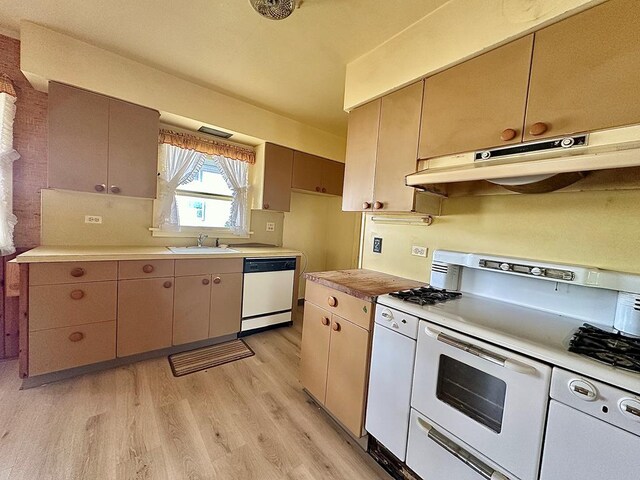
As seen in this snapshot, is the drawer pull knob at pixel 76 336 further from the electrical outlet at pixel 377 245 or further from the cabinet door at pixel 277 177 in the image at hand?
the electrical outlet at pixel 377 245

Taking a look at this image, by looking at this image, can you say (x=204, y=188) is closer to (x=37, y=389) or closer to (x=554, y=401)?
(x=37, y=389)

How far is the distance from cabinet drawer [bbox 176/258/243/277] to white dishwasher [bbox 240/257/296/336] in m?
0.12

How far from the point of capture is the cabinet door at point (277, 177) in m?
3.05

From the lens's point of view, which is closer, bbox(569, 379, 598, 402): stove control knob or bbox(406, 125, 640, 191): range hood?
bbox(569, 379, 598, 402): stove control knob

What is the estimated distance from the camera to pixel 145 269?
7.09 ft

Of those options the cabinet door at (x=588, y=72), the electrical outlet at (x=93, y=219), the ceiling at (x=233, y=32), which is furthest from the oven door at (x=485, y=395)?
the electrical outlet at (x=93, y=219)

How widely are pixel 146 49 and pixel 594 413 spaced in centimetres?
317

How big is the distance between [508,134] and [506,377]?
103 cm

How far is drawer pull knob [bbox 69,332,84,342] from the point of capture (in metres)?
1.90

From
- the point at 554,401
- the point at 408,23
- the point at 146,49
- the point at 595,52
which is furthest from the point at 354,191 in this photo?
the point at 146,49

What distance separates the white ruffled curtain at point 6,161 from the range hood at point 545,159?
9.63ft

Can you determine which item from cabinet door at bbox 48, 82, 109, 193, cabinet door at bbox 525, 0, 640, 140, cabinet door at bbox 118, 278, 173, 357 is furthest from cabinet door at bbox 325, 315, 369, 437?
cabinet door at bbox 48, 82, 109, 193

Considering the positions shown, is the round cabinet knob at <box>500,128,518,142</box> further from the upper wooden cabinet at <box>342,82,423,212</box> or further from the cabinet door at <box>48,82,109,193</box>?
the cabinet door at <box>48,82,109,193</box>

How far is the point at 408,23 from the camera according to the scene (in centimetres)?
158
